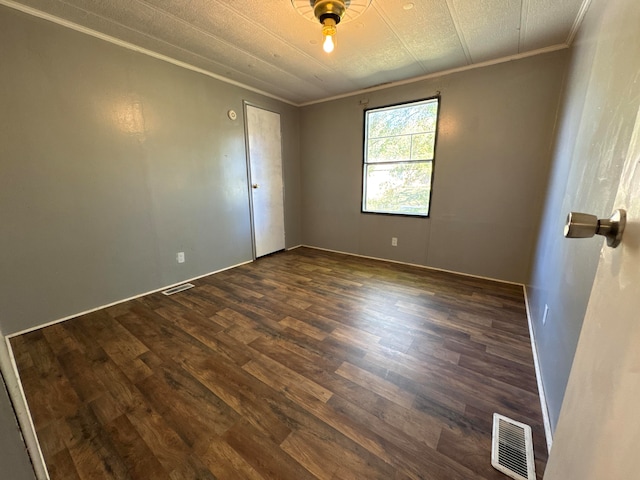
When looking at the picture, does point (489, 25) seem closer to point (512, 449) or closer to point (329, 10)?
point (329, 10)

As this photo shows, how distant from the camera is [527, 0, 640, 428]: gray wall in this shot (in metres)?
0.99

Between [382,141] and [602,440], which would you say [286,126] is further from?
[602,440]

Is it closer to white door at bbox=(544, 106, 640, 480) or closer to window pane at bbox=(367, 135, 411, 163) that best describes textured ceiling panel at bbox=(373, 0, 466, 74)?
window pane at bbox=(367, 135, 411, 163)

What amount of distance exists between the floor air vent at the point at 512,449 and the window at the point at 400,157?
8.36ft

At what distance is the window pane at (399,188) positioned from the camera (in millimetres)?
3417

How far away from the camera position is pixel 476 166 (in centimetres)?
300

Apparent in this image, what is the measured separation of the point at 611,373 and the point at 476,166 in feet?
9.96

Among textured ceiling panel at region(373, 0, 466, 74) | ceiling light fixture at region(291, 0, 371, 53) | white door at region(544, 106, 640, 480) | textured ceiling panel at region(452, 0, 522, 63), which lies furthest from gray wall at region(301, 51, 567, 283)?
white door at region(544, 106, 640, 480)

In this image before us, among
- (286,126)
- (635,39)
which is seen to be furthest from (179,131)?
(635,39)

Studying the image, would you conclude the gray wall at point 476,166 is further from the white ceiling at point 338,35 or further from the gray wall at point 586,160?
the gray wall at point 586,160

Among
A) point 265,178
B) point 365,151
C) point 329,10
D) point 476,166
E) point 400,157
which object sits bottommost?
point 265,178

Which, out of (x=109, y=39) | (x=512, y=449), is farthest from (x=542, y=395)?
(x=109, y=39)

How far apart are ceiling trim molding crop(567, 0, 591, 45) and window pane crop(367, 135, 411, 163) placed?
5.24 ft

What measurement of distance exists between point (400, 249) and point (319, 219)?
1507 mm
